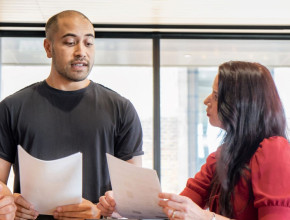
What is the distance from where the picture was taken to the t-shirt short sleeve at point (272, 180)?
1.10 metres

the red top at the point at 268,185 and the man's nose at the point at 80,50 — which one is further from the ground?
the man's nose at the point at 80,50

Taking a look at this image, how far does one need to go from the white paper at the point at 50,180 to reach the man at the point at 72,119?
0.28 meters

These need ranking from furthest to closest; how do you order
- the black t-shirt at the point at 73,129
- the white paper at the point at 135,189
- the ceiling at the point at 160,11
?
1. the ceiling at the point at 160,11
2. the black t-shirt at the point at 73,129
3. the white paper at the point at 135,189

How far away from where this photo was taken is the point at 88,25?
179 cm

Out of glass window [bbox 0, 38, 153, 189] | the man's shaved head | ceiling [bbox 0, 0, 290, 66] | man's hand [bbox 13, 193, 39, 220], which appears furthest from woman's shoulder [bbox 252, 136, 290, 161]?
glass window [bbox 0, 38, 153, 189]

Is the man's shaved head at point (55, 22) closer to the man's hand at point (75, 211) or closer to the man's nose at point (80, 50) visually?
the man's nose at point (80, 50)

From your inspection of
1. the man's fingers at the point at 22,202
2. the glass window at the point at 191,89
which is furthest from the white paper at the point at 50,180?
the glass window at the point at 191,89

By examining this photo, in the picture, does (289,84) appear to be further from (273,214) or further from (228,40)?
(273,214)

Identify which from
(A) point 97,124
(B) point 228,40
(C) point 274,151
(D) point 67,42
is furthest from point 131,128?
(B) point 228,40

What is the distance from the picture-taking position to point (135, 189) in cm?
125

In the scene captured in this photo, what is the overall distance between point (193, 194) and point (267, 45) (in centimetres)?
323

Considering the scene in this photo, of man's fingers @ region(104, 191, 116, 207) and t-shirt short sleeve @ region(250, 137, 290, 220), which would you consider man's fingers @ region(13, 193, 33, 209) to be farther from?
t-shirt short sleeve @ region(250, 137, 290, 220)

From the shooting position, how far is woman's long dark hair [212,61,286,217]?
3.97ft

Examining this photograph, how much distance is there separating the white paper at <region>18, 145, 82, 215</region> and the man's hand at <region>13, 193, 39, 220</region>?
0.04ft
